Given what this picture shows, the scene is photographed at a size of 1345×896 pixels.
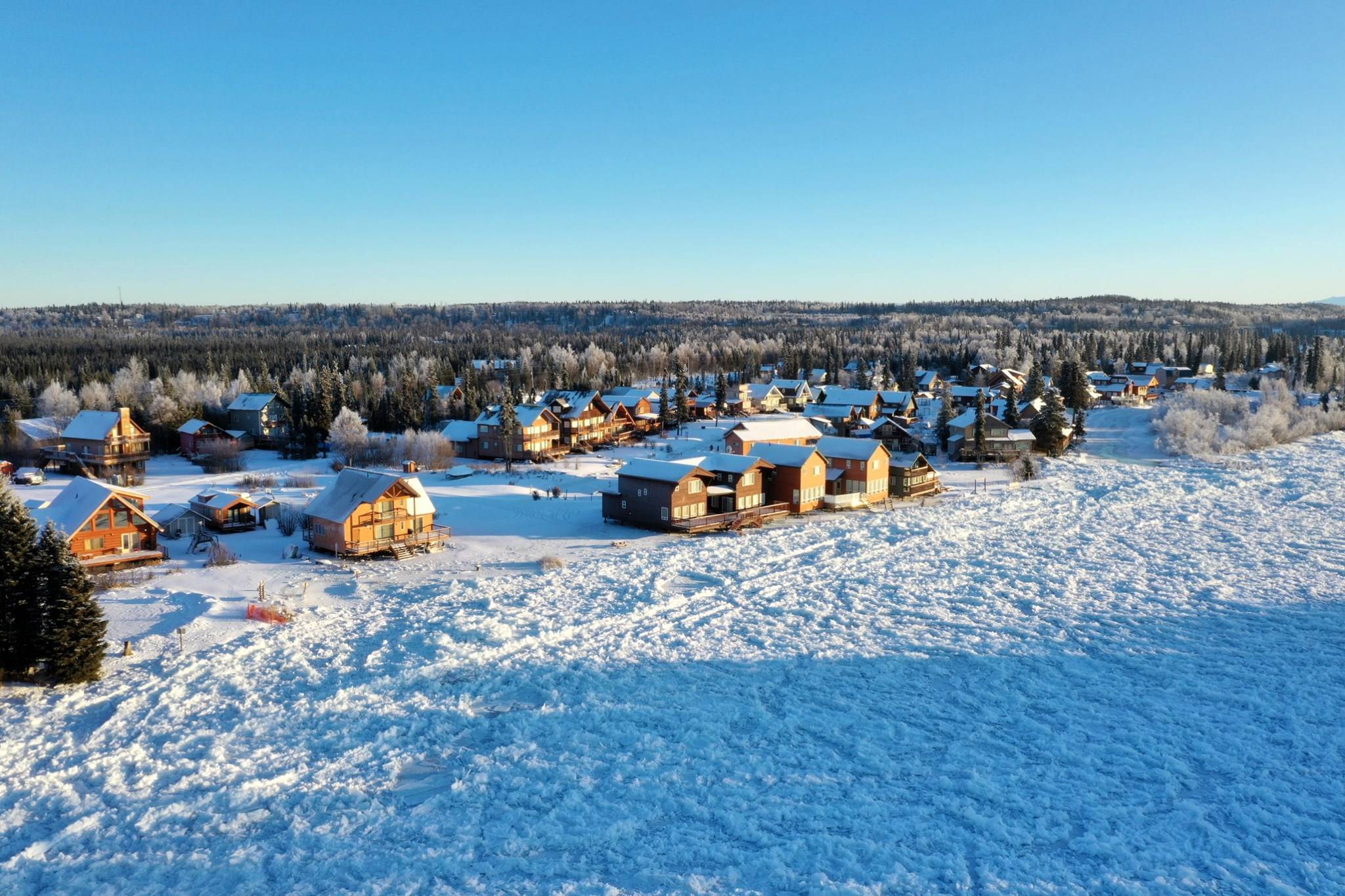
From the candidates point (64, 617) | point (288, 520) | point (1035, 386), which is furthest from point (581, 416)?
point (64, 617)

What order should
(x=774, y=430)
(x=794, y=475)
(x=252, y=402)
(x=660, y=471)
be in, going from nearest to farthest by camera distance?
(x=660, y=471)
(x=794, y=475)
(x=774, y=430)
(x=252, y=402)

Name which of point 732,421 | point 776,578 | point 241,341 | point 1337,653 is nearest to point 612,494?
point 776,578

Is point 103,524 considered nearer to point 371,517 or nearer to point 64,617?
point 371,517

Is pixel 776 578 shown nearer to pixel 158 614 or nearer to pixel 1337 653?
pixel 1337 653

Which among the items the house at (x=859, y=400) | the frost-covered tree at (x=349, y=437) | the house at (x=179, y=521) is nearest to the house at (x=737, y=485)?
the house at (x=179, y=521)

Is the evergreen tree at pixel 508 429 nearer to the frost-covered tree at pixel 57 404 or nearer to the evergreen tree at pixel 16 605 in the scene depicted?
the evergreen tree at pixel 16 605

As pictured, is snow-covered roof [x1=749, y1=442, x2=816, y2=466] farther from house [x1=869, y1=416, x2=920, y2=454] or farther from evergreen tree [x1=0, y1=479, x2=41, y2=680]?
evergreen tree [x1=0, y1=479, x2=41, y2=680]

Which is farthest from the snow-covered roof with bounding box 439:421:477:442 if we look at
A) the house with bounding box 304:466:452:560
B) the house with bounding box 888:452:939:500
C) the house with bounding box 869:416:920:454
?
the house with bounding box 869:416:920:454
